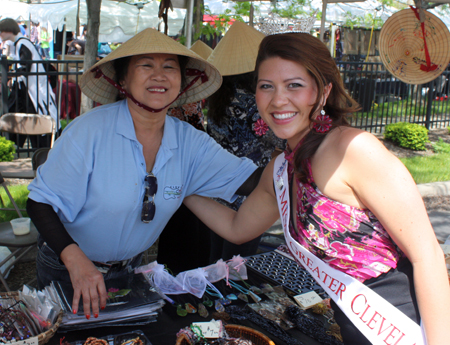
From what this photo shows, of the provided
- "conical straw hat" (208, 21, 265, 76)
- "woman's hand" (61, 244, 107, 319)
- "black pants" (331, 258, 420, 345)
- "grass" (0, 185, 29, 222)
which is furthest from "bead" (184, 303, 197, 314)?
"grass" (0, 185, 29, 222)

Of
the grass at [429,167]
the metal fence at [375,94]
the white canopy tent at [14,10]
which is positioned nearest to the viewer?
the grass at [429,167]

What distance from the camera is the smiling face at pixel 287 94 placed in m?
1.60

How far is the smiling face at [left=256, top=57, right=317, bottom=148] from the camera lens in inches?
62.8

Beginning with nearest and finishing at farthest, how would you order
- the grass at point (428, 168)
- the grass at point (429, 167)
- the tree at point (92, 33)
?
the tree at point (92, 33), the grass at point (428, 168), the grass at point (429, 167)

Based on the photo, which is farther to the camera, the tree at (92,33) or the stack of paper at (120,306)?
the tree at (92,33)

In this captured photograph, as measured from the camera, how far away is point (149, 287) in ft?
6.18

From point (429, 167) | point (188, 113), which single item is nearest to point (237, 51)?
point (188, 113)

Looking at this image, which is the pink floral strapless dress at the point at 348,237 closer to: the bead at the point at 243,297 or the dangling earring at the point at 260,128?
the bead at the point at 243,297

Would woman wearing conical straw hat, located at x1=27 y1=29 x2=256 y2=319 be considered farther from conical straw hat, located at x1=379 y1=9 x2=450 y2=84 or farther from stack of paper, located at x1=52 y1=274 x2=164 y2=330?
conical straw hat, located at x1=379 y1=9 x2=450 y2=84

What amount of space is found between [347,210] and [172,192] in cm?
96

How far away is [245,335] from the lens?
1.59m

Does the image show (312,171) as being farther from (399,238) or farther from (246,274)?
(246,274)

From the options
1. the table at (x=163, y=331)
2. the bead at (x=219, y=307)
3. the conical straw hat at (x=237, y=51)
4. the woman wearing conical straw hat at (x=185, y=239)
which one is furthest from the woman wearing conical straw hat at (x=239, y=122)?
the table at (x=163, y=331)

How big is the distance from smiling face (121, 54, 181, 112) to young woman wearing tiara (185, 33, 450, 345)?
0.57 m
